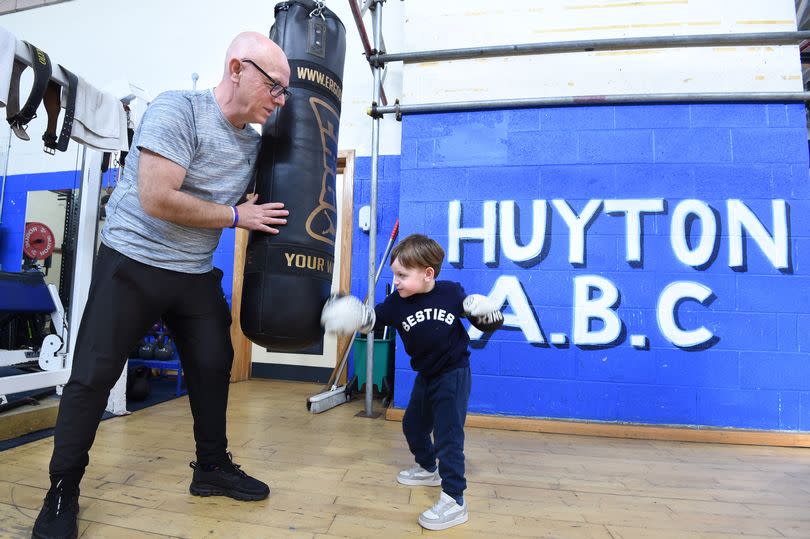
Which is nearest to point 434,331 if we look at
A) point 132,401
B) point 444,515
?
point 444,515

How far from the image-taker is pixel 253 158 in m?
1.44

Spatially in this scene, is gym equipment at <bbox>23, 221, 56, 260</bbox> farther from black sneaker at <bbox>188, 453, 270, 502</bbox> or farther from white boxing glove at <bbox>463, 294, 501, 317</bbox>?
white boxing glove at <bbox>463, 294, 501, 317</bbox>

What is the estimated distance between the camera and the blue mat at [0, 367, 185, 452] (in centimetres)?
196

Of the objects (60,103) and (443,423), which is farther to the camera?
(60,103)

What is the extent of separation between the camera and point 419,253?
147cm

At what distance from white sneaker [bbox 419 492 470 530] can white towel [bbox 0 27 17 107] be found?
2.20 m

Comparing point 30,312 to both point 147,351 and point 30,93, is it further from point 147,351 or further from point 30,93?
point 30,93

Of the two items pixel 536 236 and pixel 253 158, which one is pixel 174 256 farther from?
pixel 536 236

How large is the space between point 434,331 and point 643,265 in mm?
1670

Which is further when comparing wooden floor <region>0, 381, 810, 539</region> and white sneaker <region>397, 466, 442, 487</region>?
white sneaker <region>397, 466, 442, 487</region>

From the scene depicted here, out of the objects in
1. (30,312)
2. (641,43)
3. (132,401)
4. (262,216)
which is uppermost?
(641,43)

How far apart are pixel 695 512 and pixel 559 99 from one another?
7.04 feet

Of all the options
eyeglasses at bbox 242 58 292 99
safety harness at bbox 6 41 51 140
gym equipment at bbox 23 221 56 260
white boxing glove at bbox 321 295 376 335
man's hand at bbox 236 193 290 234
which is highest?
safety harness at bbox 6 41 51 140

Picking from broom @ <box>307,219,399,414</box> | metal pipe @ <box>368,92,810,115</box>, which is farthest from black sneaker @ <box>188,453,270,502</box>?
metal pipe @ <box>368,92,810,115</box>
